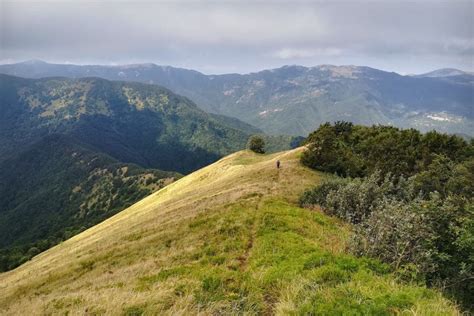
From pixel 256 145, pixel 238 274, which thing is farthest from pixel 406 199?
pixel 256 145

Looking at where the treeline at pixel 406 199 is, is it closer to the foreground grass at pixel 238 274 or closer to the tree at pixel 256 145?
the foreground grass at pixel 238 274

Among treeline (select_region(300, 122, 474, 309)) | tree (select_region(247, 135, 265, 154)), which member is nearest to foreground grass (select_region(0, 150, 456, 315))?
treeline (select_region(300, 122, 474, 309))

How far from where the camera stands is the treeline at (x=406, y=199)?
12156mm

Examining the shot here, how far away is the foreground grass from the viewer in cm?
911

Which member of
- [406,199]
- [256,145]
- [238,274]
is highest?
[238,274]

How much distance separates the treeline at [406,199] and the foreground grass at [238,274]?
1.47 meters

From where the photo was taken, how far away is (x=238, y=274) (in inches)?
498

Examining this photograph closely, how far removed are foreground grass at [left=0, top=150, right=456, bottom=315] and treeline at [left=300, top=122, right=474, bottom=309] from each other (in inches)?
58.1

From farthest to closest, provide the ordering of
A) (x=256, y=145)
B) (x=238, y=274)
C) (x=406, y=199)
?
(x=256, y=145), (x=406, y=199), (x=238, y=274)

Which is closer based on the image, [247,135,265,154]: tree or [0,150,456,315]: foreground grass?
[0,150,456,315]: foreground grass

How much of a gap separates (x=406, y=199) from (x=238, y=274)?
19.4 meters

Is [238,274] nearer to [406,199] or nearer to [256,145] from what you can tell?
[406,199]

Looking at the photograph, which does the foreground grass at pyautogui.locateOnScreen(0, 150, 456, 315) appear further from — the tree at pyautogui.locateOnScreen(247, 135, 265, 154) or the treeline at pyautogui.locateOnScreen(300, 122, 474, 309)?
the tree at pyautogui.locateOnScreen(247, 135, 265, 154)

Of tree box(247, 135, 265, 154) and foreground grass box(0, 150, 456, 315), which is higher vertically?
foreground grass box(0, 150, 456, 315)
